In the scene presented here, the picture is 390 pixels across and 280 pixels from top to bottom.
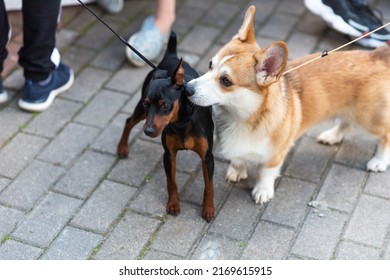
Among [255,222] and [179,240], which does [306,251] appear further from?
[179,240]

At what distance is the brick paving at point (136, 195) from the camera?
3.51 m

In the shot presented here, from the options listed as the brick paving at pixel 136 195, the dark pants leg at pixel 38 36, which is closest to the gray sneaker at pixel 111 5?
the brick paving at pixel 136 195

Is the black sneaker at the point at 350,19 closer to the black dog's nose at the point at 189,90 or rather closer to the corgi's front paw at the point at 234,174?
the corgi's front paw at the point at 234,174

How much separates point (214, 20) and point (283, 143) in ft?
6.92

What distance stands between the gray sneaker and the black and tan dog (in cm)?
185

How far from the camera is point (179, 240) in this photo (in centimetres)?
354

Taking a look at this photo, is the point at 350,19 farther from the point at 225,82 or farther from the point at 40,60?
the point at 40,60

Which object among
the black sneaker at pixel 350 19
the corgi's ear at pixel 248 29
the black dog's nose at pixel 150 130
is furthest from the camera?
the black sneaker at pixel 350 19

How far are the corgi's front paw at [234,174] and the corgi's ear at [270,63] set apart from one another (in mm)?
827

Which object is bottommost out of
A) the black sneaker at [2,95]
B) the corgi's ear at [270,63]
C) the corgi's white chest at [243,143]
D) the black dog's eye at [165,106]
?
the black sneaker at [2,95]

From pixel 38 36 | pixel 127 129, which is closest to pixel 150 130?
pixel 127 129

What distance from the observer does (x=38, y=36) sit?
13.6 feet

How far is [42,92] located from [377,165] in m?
2.30
